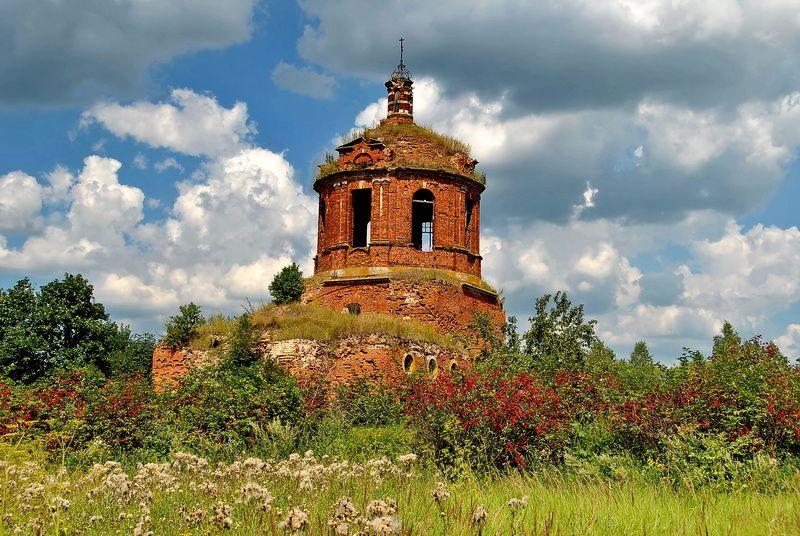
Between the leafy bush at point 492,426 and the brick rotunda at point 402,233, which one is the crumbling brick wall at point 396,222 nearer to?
the brick rotunda at point 402,233

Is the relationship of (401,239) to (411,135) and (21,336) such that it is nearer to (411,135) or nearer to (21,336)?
(411,135)

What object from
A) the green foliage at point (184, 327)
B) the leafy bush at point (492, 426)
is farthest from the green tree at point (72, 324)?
the leafy bush at point (492, 426)

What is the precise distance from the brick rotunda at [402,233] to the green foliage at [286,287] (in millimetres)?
554

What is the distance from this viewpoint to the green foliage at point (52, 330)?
31.9 m

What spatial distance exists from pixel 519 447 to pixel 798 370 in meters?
5.95

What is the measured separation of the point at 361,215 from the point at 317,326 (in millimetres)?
7993

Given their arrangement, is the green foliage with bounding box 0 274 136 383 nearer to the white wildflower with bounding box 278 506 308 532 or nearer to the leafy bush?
the leafy bush

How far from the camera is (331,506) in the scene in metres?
5.49

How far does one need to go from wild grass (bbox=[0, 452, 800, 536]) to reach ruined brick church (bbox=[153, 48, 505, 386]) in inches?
629

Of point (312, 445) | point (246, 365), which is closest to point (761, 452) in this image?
point (312, 445)

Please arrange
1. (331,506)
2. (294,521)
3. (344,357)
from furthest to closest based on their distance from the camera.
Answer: (344,357)
(331,506)
(294,521)

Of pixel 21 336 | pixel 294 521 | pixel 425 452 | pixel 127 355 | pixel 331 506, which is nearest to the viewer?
pixel 294 521

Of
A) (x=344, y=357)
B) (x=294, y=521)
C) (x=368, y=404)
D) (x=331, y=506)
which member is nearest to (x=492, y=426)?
(x=331, y=506)

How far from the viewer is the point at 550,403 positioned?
39.8ft
